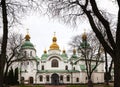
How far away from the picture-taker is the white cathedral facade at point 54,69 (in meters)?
75.8

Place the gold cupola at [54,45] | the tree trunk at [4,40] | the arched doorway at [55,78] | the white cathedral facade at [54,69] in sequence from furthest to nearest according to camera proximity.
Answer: the gold cupola at [54,45], the arched doorway at [55,78], the white cathedral facade at [54,69], the tree trunk at [4,40]

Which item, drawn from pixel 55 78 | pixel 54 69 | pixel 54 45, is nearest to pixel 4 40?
pixel 55 78

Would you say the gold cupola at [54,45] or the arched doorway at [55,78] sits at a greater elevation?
the gold cupola at [54,45]

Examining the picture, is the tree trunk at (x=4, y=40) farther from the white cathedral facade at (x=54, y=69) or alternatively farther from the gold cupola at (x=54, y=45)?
the gold cupola at (x=54, y=45)

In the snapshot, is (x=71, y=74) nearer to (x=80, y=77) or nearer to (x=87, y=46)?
(x=80, y=77)

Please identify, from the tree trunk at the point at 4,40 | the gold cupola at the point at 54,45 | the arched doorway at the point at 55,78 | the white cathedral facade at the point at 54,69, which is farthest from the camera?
the gold cupola at the point at 54,45

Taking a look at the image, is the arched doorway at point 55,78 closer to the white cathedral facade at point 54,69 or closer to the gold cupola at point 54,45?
the white cathedral facade at point 54,69

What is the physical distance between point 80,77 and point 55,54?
10.3 metres

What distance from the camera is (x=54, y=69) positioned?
7975 centimetres

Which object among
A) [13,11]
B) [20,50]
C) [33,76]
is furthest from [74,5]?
[33,76]

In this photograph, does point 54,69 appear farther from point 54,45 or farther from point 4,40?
point 4,40

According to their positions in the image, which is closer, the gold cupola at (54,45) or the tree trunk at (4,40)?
the tree trunk at (4,40)

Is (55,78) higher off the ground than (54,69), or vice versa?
(54,69)

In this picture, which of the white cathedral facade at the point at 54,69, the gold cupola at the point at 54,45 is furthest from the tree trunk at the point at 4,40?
the gold cupola at the point at 54,45
